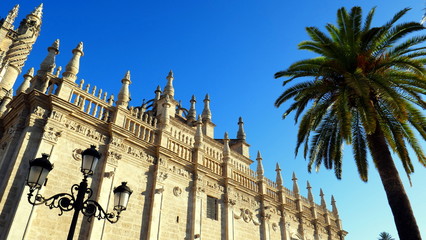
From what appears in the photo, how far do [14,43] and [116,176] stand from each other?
35.0 m

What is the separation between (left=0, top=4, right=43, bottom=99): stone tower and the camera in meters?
35.2

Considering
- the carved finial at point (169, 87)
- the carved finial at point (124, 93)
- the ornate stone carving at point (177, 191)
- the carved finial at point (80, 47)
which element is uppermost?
the carved finial at point (169, 87)

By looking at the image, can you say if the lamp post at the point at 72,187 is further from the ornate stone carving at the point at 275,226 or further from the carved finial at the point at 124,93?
the ornate stone carving at the point at 275,226

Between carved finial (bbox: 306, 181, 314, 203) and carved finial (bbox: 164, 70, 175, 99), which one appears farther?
carved finial (bbox: 306, 181, 314, 203)

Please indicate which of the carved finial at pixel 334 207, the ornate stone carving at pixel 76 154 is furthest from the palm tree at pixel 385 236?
the ornate stone carving at pixel 76 154

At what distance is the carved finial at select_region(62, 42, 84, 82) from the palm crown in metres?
9.09

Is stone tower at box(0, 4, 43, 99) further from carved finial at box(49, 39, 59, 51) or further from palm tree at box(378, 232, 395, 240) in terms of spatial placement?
palm tree at box(378, 232, 395, 240)

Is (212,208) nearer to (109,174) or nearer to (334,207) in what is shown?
(109,174)

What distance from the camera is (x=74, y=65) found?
13.6 meters

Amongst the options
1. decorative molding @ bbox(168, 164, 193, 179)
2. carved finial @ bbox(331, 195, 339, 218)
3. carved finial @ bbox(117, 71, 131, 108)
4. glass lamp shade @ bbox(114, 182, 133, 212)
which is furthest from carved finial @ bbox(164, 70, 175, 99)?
carved finial @ bbox(331, 195, 339, 218)

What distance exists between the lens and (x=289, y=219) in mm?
21531

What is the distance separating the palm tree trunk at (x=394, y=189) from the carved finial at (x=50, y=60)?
13.0 meters

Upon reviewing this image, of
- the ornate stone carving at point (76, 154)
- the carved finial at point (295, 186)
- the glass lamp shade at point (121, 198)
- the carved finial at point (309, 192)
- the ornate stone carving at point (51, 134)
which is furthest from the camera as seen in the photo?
the carved finial at point (309, 192)

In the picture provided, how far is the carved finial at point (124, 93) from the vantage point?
48.3ft
